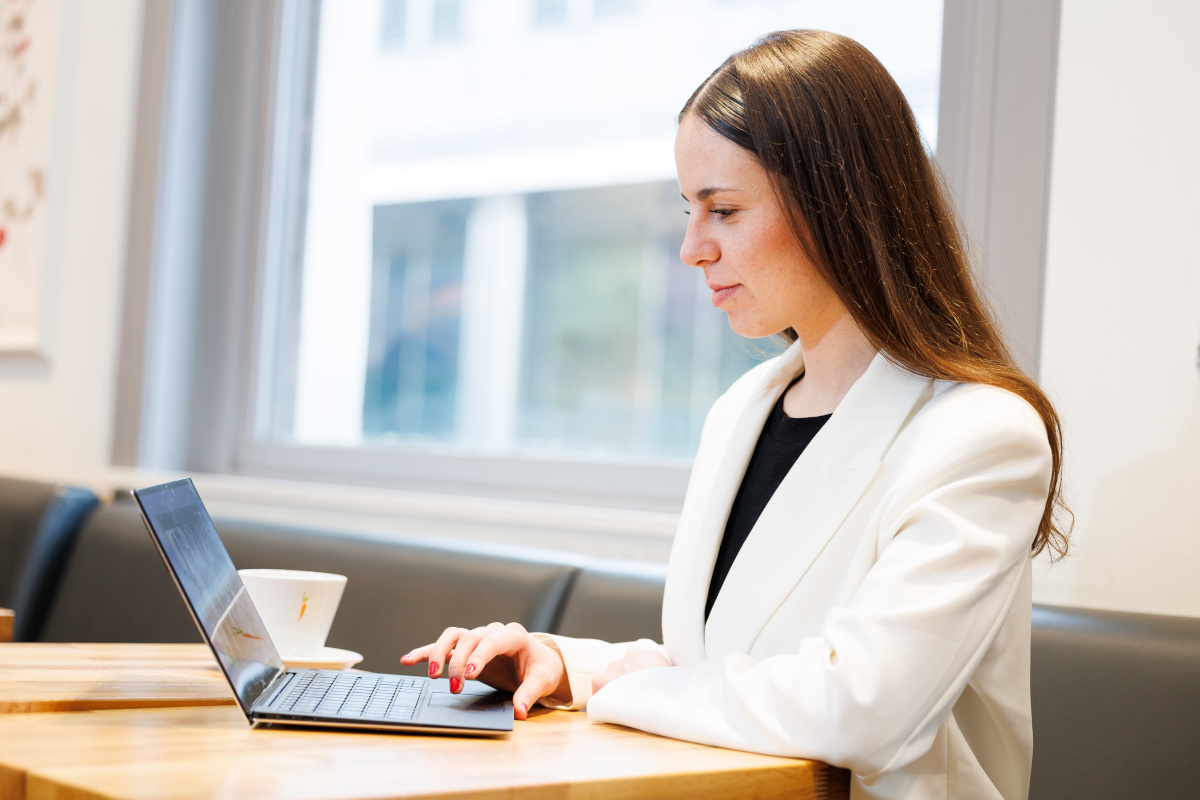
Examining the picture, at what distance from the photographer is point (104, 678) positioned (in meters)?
0.95

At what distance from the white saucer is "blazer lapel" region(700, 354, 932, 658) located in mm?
388

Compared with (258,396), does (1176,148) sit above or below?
above

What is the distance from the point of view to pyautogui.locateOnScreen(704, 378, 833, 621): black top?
119 cm

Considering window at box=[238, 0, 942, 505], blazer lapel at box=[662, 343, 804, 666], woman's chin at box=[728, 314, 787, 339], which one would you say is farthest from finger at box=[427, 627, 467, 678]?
window at box=[238, 0, 942, 505]

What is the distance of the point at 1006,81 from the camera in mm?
1524

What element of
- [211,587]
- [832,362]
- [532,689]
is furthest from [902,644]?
[211,587]

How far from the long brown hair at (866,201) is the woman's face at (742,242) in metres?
0.02

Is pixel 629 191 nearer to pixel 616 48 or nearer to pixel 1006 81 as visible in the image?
pixel 616 48

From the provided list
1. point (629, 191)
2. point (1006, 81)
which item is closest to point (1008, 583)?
point (1006, 81)

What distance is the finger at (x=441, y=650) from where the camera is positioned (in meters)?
0.94

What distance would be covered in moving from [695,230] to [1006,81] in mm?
670

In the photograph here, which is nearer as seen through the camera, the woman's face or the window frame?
the woman's face

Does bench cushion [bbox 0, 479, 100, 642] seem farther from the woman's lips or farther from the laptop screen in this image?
the woman's lips

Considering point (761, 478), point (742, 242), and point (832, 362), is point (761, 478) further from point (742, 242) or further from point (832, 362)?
point (742, 242)
